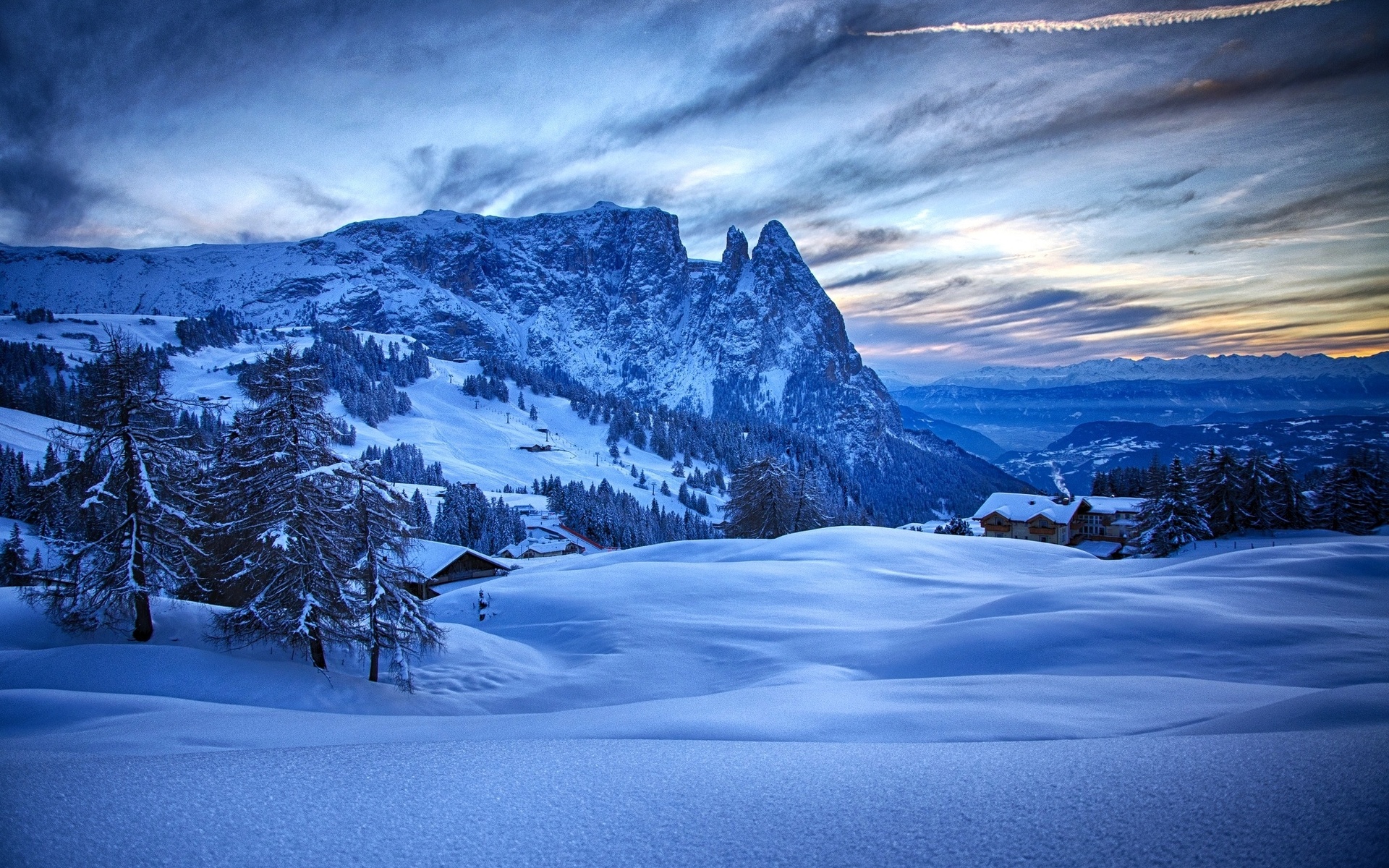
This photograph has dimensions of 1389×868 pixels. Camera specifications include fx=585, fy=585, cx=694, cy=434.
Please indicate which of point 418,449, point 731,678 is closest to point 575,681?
point 731,678

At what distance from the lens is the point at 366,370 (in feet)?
569

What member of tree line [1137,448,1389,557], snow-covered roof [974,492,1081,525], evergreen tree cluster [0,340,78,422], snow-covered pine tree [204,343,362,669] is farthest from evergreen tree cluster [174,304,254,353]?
tree line [1137,448,1389,557]

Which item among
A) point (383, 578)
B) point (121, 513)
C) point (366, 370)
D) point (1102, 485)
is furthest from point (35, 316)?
point (1102, 485)

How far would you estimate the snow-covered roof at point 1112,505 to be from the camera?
198ft

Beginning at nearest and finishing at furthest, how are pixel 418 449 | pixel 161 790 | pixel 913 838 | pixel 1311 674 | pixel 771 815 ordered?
pixel 913 838
pixel 771 815
pixel 161 790
pixel 1311 674
pixel 418 449

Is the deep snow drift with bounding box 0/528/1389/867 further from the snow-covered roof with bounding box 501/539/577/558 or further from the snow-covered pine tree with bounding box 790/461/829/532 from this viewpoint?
the snow-covered roof with bounding box 501/539/577/558

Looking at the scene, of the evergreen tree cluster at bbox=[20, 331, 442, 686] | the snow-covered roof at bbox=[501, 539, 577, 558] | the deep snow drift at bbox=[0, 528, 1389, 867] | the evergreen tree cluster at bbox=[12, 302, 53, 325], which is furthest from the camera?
the evergreen tree cluster at bbox=[12, 302, 53, 325]

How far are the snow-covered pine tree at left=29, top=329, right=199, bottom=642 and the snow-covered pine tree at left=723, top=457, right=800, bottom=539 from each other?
36568 millimetres

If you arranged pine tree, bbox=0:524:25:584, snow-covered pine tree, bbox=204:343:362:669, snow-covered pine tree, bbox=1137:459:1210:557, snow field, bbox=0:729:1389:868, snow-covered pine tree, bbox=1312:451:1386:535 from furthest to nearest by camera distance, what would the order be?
snow-covered pine tree, bbox=1312:451:1386:535
snow-covered pine tree, bbox=1137:459:1210:557
pine tree, bbox=0:524:25:584
snow-covered pine tree, bbox=204:343:362:669
snow field, bbox=0:729:1389:868

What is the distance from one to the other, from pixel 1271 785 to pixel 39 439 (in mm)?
128409

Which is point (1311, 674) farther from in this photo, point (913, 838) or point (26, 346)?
point (26, 346)

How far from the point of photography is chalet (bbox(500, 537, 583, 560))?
61.9 metres

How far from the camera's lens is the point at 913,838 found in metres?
3.13

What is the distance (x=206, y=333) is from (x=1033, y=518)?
9111 inches
